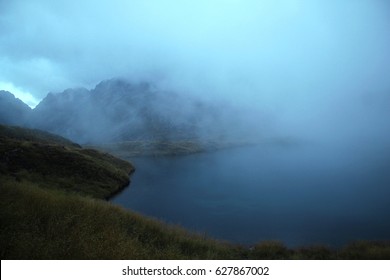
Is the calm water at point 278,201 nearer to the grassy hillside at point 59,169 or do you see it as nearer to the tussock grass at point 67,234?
the grassy hillside at point 59,169

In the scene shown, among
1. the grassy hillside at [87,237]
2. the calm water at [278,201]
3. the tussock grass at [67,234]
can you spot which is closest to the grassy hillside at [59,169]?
the calm water at [278,201]

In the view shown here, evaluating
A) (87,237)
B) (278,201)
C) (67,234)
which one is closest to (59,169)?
(278,201)

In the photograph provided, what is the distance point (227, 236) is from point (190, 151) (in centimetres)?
14562

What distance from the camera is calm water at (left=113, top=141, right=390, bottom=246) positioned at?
133 ft

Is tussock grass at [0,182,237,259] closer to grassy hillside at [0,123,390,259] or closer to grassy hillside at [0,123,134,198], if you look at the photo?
grassy hillside at [0,123,390,259]

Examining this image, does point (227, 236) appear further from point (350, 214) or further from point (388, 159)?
point (388, 159)

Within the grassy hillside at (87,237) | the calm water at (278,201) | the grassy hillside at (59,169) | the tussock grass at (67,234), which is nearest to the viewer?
the tussock grass at (67,234)

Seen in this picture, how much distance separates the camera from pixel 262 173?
92.2m

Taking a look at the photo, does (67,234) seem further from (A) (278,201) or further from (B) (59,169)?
(B) (59,169)

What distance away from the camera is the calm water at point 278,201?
133 ft

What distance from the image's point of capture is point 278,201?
58781 millimetres

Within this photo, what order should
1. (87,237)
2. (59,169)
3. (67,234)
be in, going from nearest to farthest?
(87,237) < (67,234) < (59,169)

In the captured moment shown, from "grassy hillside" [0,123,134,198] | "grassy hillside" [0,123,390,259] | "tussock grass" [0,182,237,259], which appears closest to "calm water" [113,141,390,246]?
"grassy hillside" [0,123,134,198]
